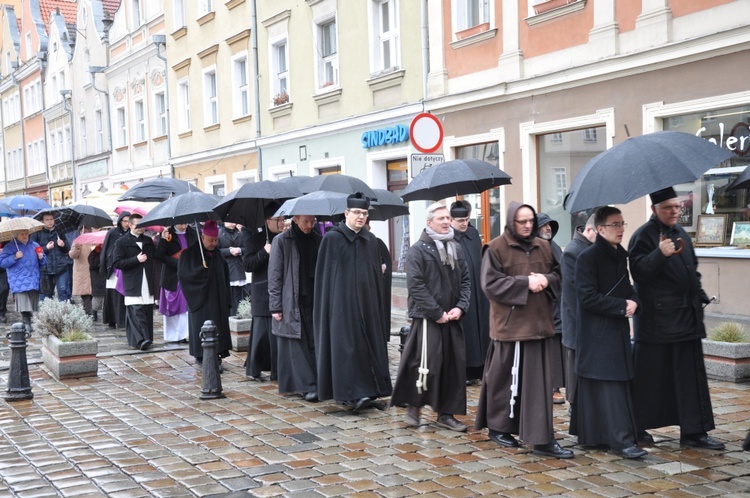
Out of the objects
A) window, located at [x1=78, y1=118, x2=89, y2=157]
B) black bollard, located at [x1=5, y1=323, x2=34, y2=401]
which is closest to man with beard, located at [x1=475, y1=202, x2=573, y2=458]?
black bollard, located at [x1=5, y1=323, x2=34, y2=401]

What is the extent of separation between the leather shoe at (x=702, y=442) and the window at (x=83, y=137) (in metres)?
38.5

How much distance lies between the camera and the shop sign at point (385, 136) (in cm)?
1920

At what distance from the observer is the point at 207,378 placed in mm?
9078

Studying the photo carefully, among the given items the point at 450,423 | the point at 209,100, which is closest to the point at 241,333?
the point at 450,423

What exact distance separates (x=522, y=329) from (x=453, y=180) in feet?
11.0

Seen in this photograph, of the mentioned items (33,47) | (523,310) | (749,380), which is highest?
(33,47)

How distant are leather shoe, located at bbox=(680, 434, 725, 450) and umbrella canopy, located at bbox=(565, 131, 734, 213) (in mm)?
2006

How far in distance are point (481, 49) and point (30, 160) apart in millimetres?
41171

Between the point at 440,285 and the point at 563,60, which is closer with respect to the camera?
the point at 440,285

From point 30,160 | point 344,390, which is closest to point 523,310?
point 344,390

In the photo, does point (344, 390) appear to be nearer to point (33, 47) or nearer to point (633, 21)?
point (633, 21)

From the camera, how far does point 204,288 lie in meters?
10.5

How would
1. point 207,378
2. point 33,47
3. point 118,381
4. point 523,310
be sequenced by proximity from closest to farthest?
point 523,310 < point 207,378 < point 118,381 < point 33,47

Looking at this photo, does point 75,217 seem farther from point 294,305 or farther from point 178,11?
point 178,11
